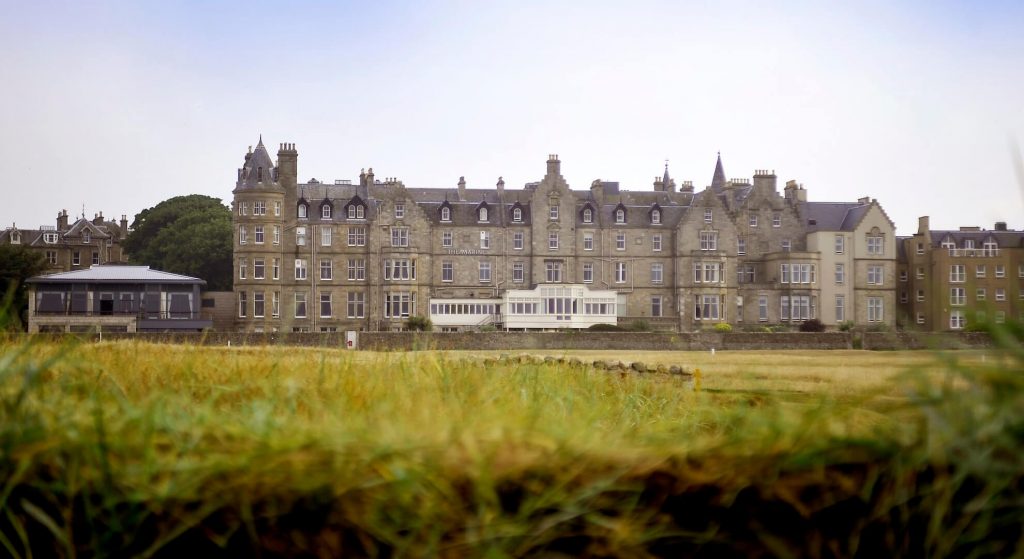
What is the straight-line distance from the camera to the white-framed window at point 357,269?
6769cm

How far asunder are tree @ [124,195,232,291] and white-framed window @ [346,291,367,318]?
68.6ft

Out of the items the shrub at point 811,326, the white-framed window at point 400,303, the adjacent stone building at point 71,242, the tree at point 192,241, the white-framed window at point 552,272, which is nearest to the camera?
the shrub at point 811,326

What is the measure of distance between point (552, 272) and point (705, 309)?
1158 centimetres

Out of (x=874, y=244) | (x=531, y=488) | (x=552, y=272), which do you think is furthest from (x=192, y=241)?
(x=531, y=488)

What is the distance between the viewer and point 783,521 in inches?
89.0

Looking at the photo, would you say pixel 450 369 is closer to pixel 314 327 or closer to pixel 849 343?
pixel 849 343

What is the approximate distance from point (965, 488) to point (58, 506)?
2.19m

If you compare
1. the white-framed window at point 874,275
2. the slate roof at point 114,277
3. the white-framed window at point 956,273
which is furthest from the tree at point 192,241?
the white-framed window at point 956,273

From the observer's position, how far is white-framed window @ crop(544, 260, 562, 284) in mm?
68594

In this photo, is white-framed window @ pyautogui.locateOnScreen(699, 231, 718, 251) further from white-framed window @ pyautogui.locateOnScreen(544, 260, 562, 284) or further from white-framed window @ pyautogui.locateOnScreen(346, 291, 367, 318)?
white-framed window @ pyautogui.locateOnScreen(346, 291, 367, 318)

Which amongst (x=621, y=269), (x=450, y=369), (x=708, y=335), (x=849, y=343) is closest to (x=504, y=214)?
(x=621, y=269)

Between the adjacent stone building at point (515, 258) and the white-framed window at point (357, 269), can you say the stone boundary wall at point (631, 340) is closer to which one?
the adjacent stone building at point (515, 258)

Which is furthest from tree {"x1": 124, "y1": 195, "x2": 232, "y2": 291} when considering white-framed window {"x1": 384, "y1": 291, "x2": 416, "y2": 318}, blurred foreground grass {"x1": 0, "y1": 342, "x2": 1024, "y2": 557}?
blurred foreground grass {"x1": 0, "y1": 342, "x2": 1024, "y2": 557}

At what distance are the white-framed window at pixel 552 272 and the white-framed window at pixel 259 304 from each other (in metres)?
20.4
